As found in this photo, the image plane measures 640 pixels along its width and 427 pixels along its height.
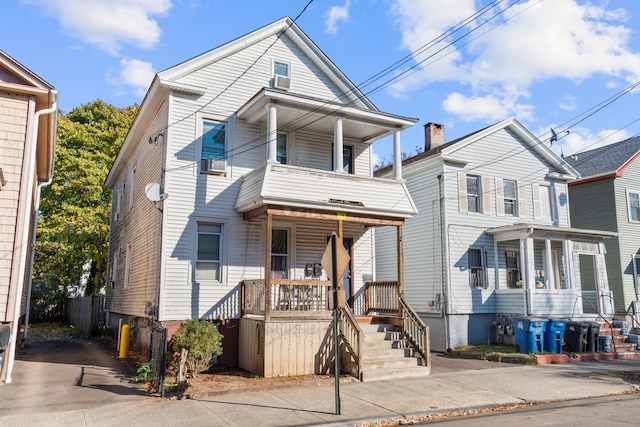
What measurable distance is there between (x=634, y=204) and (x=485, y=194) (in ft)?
27.6

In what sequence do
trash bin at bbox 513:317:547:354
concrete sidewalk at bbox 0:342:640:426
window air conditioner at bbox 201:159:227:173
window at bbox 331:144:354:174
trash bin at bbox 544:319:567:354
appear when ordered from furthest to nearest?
window at bbox 331:144:354:174, trash bin at bbox 544:319:567:354, trash bin at bbox 513:317:547:354, window air conditioner at bbox 201:159:227:173, concrete sidewalk at bbox 0:342:640:426

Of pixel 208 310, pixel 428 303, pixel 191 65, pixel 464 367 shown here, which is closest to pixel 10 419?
pixel 208 310

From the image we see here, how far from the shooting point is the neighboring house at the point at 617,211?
71.4 ft

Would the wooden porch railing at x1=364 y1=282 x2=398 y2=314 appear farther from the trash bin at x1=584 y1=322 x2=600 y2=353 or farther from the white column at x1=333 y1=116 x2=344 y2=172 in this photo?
the trash bin at x1=584 y1=322 x2=600 y2=353

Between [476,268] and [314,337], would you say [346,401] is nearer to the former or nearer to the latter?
[314,337]

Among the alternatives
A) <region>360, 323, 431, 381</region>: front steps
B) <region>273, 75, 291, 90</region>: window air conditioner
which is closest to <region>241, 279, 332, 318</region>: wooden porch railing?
<region>360, 323, 431, 381</region>: front steps

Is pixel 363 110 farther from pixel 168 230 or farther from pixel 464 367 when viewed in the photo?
pixel 464 367

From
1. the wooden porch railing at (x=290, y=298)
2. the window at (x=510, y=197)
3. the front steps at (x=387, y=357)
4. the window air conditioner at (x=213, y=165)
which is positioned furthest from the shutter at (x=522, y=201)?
the window air conditioner at (x=213, y=165)

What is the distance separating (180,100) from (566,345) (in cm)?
1433

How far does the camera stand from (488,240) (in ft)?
63.1

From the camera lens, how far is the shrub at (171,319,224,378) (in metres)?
10.6

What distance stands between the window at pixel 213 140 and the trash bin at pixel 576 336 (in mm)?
12312

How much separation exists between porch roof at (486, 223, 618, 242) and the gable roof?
Result: 9.73 feet

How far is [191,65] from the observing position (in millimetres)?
14258
